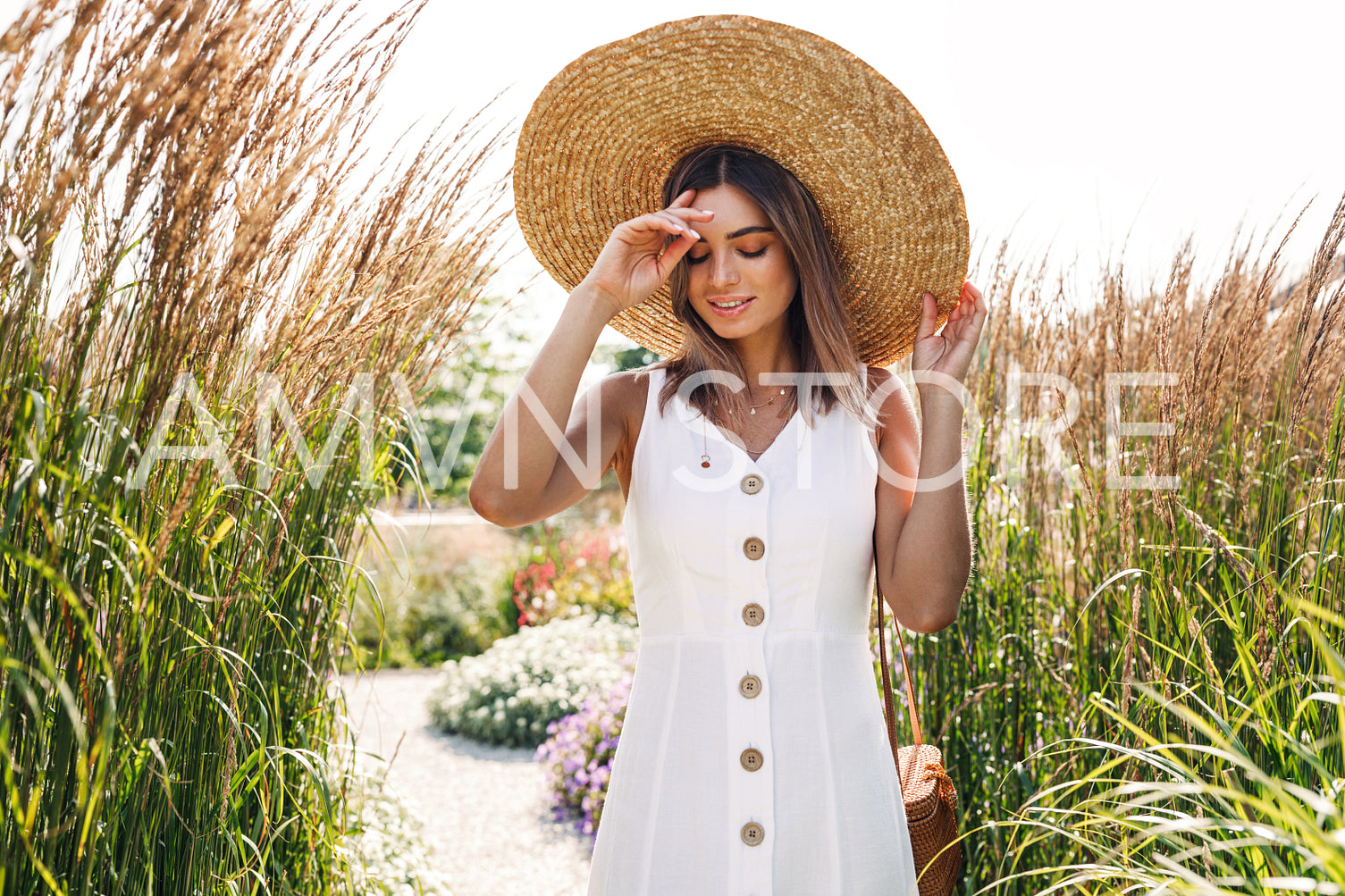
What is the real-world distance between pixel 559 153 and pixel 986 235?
1729 mm

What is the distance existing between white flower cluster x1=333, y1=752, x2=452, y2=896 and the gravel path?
0.48 ft

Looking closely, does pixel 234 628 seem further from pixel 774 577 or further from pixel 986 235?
pixel 986 235

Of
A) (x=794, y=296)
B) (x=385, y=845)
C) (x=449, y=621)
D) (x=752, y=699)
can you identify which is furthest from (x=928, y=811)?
(x=449, y=621)

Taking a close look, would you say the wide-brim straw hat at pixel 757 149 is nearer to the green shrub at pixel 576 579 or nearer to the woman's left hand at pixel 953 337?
the woman's left hand at pixel 953 337

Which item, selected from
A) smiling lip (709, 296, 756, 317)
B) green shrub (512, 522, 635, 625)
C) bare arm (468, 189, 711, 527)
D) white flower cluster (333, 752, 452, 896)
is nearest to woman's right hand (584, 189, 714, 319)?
bare arm (468, 189, 711, 527)

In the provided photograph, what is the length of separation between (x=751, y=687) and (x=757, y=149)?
3.54ft

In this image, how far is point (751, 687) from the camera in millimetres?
1640

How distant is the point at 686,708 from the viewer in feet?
5.50

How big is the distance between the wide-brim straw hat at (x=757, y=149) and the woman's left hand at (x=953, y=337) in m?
0.04

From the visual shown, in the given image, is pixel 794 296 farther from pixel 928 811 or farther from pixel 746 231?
pixel 928 811

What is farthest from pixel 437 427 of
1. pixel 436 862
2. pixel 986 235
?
pixel 986 235

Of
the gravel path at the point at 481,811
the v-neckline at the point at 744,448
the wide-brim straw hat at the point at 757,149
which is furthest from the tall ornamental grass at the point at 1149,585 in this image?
the gravel path at the point at 481,811

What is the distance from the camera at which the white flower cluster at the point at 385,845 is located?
2238 mm

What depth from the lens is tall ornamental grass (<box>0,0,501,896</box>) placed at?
1073 millimetres
